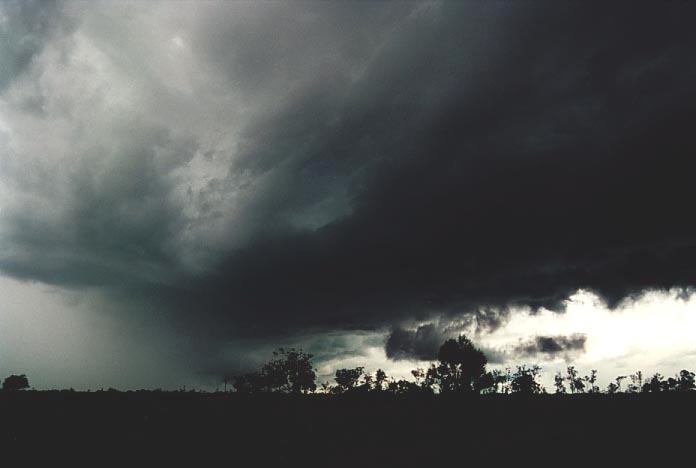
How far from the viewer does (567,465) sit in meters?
22.8

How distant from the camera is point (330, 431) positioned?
29766mm

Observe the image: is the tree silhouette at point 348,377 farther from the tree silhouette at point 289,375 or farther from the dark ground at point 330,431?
the dark ground at point 330,431

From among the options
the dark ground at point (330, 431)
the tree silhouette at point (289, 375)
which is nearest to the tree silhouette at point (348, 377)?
the tree silhouette at point (289, 375)

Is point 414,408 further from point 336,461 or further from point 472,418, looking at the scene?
point 336,461

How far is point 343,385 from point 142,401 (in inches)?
4663

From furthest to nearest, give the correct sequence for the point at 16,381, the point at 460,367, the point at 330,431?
the point at 460,367, the point at 16,381, the point at 330,431

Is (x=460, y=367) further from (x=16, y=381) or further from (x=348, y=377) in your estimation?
(x=16, y=381)

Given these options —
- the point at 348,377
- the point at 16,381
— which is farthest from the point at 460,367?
the point at 16,381

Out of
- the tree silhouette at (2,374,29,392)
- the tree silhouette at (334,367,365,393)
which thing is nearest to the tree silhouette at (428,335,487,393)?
the tree silhouette at (334,367,365,393)

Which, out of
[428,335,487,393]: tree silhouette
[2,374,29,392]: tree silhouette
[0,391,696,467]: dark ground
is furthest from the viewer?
[428,335,487,393]: tree silhouette

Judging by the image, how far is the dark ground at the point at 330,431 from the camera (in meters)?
22.8

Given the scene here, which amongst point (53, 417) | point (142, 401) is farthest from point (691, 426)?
point (53, 417)

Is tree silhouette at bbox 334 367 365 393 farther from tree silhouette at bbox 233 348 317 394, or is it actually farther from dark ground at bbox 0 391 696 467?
dark ground at bbox 0 391 696 467

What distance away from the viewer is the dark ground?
74.7 ft
